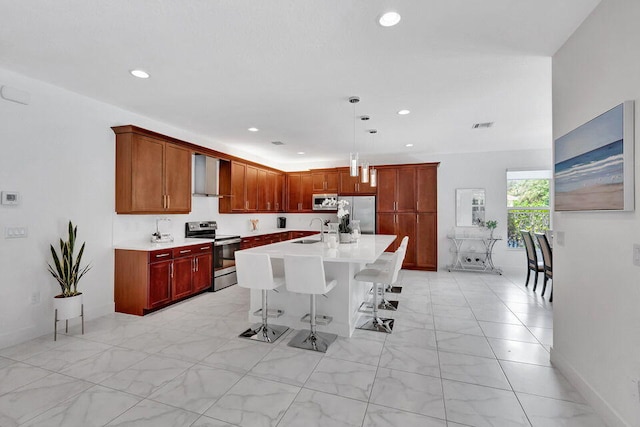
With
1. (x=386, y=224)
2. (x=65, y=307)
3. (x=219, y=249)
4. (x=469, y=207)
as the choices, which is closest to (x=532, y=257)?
(x=469, y=207)

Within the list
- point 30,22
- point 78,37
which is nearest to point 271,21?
Result: point 78,37

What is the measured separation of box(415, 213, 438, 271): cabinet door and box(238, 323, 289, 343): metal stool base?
404cm

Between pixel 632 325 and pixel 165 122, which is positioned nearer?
pixel 632 325

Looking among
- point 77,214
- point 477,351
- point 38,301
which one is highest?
point 77,214

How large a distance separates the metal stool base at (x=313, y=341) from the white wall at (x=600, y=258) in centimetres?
195

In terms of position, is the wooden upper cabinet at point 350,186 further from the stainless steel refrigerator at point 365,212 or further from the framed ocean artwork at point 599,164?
the framed ocean artwork at point 599,164

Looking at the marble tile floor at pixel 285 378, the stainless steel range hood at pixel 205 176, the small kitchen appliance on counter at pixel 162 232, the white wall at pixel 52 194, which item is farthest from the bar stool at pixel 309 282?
the stainless steel range hood at pixel 205 176

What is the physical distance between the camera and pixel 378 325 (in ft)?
10.8

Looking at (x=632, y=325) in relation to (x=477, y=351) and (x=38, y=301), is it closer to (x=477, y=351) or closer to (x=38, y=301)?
(x=477, y=351)

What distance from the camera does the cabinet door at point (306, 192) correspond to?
743 cm

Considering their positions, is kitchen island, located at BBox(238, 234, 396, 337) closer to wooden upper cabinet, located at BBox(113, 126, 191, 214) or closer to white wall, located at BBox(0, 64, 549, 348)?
wooden upper cabinet, located at BBox(113, 126, 191, 214)

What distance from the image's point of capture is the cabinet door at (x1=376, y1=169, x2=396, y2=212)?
6.61 metres

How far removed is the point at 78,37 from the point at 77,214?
203cm

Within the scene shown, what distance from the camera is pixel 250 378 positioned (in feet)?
7.59
